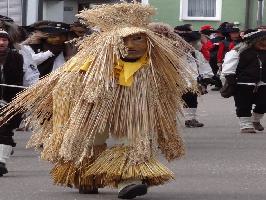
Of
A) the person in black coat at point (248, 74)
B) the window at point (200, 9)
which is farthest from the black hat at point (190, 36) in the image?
the window at point (200, 9)

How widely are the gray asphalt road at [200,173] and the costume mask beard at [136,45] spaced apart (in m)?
1.21

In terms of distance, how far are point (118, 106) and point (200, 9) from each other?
25.0 m

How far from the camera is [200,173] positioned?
36.7 ft

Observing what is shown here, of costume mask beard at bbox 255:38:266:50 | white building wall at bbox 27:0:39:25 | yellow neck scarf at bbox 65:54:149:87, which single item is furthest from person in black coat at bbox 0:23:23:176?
white building wall at bbox 27:0:39:25

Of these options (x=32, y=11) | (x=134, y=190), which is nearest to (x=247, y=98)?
(x=134, y=190)

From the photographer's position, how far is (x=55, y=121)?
9.03 metres

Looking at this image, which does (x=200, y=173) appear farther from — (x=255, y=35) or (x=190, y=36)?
(x=190, y=36)

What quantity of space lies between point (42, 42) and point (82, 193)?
504 cm

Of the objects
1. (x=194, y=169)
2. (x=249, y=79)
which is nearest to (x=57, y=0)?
(x=249, y=79)

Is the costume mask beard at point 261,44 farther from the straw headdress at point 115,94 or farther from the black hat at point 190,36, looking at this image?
the straw headdress at point 115,94

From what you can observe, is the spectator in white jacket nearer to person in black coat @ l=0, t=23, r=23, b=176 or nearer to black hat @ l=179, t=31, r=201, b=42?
black hat @ l=179, t=31, r=201, b=42

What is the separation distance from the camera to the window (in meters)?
33.3

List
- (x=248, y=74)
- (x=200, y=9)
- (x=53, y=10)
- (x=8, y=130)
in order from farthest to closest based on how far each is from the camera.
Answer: (x=200, y=9) < (x=53, y=10) < (x=248, y=74) < (x=8, y=130)

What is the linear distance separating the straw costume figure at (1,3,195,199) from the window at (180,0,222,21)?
2436 centimetres
